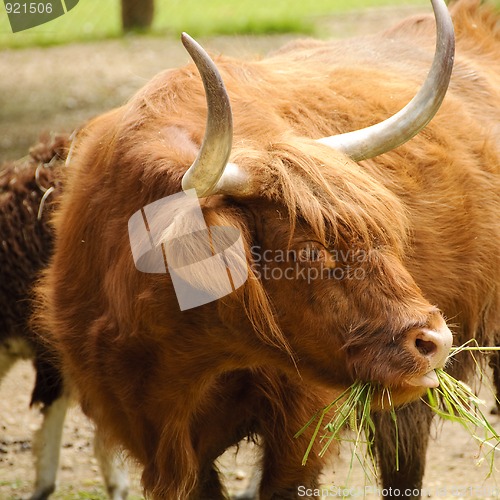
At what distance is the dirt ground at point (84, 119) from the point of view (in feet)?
19.7

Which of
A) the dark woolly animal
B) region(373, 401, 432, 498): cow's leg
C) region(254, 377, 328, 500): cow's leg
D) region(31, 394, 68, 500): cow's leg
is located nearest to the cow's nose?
region(254, 377, 328, 500): cow's leg

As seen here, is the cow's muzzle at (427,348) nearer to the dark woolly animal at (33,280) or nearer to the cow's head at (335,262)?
the cow's head at (335,262)

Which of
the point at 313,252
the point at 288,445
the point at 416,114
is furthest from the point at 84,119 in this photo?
the point at 313,252

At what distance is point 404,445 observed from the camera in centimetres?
496

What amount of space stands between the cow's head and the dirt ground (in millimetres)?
1327

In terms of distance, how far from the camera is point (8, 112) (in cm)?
1091

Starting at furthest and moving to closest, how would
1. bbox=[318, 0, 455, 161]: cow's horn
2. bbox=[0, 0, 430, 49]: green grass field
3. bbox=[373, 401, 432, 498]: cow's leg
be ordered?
bbox=[0, 0, 430, 49]: green grass field, bbox=[373, 401, 432, 498]: cow's leg, bbox=[318, 0, 455, 161]: cow's horn

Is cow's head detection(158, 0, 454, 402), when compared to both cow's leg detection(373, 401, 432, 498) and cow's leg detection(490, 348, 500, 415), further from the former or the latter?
cow's leg detection(490, 348, 500, 415)

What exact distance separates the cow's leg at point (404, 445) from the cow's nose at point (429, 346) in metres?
1.48

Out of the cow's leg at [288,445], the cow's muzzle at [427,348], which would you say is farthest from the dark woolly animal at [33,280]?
the cow's muzzle at [427,348]

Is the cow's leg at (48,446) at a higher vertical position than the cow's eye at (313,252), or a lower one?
lower

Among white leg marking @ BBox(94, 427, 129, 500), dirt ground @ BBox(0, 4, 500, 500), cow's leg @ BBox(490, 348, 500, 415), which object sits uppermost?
cow's leg @ BBox(490, 348, 500, 415)

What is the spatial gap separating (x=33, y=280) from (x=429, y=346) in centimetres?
294

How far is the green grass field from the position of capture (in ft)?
35.9
